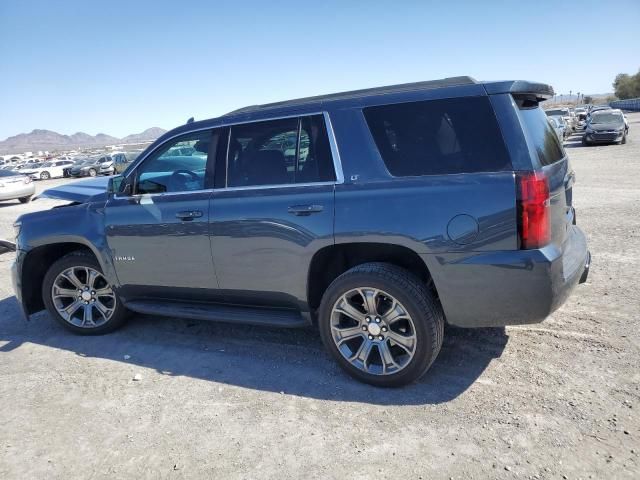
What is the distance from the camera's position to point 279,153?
381cm

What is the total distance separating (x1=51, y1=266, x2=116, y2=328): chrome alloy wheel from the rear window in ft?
13.0

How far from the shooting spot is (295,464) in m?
2.74

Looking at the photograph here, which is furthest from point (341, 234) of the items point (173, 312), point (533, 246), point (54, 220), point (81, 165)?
point (81, 165)

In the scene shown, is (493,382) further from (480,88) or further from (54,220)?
(54,220)

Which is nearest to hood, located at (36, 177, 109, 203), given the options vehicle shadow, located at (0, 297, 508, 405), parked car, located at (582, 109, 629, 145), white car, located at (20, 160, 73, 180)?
vehicle shadow, located at (0, 297, 508, 405)

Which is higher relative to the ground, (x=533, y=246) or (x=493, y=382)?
(x=533, y=246)

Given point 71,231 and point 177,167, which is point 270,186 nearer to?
point 177,167

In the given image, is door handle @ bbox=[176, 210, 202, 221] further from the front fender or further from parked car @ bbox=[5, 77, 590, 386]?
the front fender

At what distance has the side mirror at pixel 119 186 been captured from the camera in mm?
4430

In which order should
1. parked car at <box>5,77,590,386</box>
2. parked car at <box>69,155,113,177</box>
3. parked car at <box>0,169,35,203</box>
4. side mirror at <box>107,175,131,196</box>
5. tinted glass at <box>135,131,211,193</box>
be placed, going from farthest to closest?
parked car at <box>69,155,113,177</box> < parked car at <box>0,169,35,203</box> < side mirror at <box>107,175,131,196</box> < tinted glass at <box>135,131,211,193</box> < parked car at <box>5,77,590,386</box>

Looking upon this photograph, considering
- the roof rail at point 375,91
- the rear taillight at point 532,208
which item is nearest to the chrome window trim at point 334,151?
the roof rail at point 375,91

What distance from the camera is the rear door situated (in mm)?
3555

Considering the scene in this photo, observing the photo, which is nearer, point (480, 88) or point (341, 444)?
point (341, 444)

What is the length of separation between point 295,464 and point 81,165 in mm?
41995
